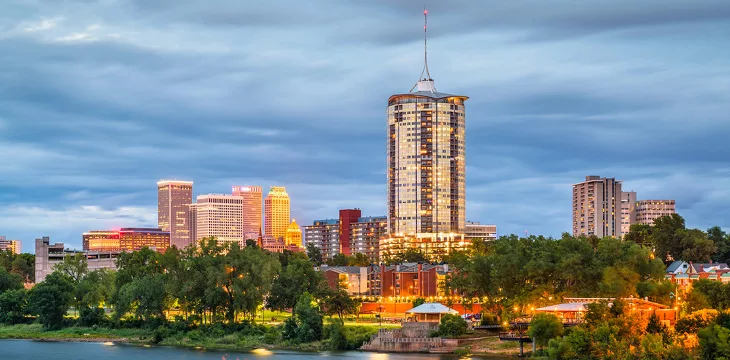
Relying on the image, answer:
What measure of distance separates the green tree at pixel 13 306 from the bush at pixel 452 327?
2579 inches

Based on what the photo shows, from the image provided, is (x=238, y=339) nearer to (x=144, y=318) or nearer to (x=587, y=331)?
(x=144, y=318)

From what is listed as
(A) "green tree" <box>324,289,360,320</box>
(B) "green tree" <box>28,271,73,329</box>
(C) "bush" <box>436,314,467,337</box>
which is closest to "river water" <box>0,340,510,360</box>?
(C) "bush" <box>436,314,467,337</box>

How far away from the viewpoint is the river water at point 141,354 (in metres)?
94.9

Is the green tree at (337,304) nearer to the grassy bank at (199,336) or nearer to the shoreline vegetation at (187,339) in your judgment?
the shoreline vegetation at (187,339)

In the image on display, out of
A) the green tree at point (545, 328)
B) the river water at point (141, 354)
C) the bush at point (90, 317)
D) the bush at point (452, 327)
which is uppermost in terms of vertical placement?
the green tree at point (545, 328)

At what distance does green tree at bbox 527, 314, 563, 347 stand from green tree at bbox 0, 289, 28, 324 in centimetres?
7953

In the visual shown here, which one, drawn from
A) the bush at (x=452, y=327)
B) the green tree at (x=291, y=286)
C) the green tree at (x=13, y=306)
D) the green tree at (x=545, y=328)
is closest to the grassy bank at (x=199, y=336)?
the green tree at (x=13, y=306)

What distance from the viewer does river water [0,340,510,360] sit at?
9494 centimetres

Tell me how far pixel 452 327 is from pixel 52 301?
57003mm

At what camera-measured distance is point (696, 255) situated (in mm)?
161500

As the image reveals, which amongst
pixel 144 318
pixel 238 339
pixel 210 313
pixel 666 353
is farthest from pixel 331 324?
pixel 666 353

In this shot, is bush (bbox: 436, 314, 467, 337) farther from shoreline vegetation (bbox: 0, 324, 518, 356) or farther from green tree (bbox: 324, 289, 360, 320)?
green tree (bbox: 324, 289, 360, 320)

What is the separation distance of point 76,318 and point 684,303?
3137 inches

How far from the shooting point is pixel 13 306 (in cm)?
13750
